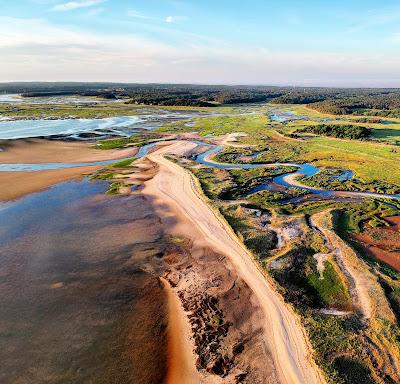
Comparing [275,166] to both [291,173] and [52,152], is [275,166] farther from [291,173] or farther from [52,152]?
[52,152]

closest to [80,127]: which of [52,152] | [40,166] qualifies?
[52,152]

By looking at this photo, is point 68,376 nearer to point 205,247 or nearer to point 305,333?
point 305,333

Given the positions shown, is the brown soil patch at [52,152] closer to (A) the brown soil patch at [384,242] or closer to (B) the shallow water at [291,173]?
(B) the shallow water at [291,173]

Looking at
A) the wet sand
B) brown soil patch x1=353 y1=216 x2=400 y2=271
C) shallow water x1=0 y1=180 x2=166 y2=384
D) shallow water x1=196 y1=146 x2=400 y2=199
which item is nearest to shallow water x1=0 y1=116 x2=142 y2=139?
the wet sand

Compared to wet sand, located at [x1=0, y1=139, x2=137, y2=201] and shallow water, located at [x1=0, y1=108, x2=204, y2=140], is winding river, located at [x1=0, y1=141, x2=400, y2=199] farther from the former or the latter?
shallow water, located at [x1=0, y1=108, x2=204, y2=140]

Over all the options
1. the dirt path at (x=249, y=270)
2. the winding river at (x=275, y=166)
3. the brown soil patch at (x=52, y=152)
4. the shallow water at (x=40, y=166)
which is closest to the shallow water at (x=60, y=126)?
the brown soil patch at (x=52, y=152)
